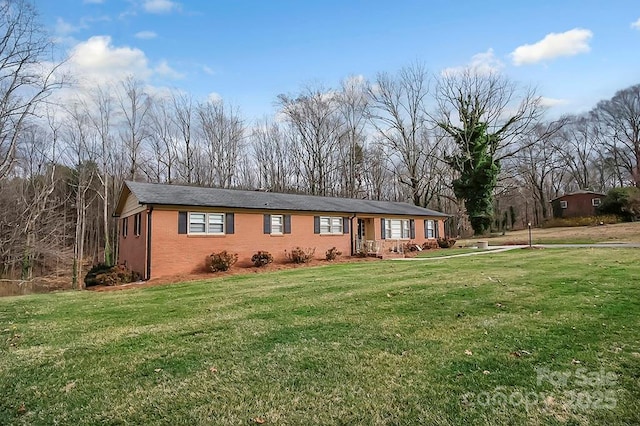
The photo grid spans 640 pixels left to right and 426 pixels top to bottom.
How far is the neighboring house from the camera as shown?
36719 mm

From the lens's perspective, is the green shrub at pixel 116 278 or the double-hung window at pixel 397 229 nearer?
the green shrub at pixel 116 278

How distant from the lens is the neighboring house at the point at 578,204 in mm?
36719

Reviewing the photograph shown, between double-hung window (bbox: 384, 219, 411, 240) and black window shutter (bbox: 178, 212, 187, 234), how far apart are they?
42.2ft

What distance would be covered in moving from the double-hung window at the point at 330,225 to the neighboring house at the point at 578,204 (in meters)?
28.7

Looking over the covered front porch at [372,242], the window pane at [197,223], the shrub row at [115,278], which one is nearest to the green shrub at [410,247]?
the covered front porch at [372,242]

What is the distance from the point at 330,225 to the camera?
70.9ft

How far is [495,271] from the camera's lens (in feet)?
37.3

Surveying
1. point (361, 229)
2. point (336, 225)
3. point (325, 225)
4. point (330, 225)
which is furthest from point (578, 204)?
point (325, 225)

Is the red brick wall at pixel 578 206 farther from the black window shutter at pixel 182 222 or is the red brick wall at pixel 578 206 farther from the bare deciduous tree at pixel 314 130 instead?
the black window shutter at pixel 182 222

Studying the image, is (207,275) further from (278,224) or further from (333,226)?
(333,226)

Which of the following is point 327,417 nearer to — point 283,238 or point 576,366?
point 576,366

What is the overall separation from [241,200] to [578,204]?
35.6 m

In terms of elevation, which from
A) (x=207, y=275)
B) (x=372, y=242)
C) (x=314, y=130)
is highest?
(x=314, y=130)

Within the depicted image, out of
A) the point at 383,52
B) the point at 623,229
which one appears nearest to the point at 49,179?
the point at 383,52
